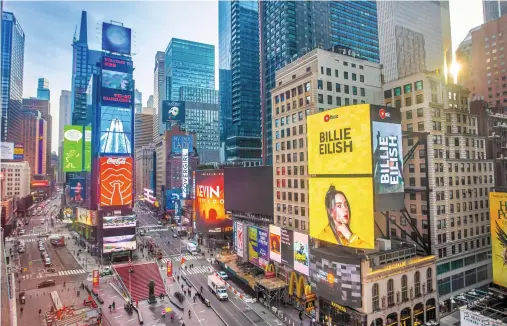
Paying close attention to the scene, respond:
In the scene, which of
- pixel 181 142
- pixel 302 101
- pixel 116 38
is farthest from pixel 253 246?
pixel 181 142

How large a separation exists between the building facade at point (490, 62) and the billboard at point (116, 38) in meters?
127

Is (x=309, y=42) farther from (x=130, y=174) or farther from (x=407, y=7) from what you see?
(x=130, y=174)

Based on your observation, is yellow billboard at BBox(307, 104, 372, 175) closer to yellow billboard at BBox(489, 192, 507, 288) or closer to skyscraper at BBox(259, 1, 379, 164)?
yellow billboard at BBox(489, 192, 507, 288)

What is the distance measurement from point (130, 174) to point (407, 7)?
14234 cm

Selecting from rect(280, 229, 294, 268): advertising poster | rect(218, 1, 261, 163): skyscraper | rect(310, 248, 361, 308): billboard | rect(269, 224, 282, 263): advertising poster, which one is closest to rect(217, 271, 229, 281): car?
rect(269, 224, 282, 263): advertising poster

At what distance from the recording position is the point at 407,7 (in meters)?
153

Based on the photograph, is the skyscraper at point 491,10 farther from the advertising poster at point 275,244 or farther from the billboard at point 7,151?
the billboard at point 7,151

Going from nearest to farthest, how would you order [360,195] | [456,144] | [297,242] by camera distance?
[360,195] < [297,242] < [456,144]

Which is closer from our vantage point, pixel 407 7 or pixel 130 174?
pixel 130 174

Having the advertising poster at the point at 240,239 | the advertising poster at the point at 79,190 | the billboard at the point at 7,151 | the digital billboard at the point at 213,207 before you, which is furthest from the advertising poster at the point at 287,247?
the advertising poster at the point at 79,190

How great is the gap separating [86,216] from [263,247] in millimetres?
58198

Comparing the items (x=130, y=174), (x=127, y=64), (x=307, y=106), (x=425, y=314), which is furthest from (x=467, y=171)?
(x=127, y=64)

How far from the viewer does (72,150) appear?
120 meters

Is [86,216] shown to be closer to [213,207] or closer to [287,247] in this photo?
[213,207]
